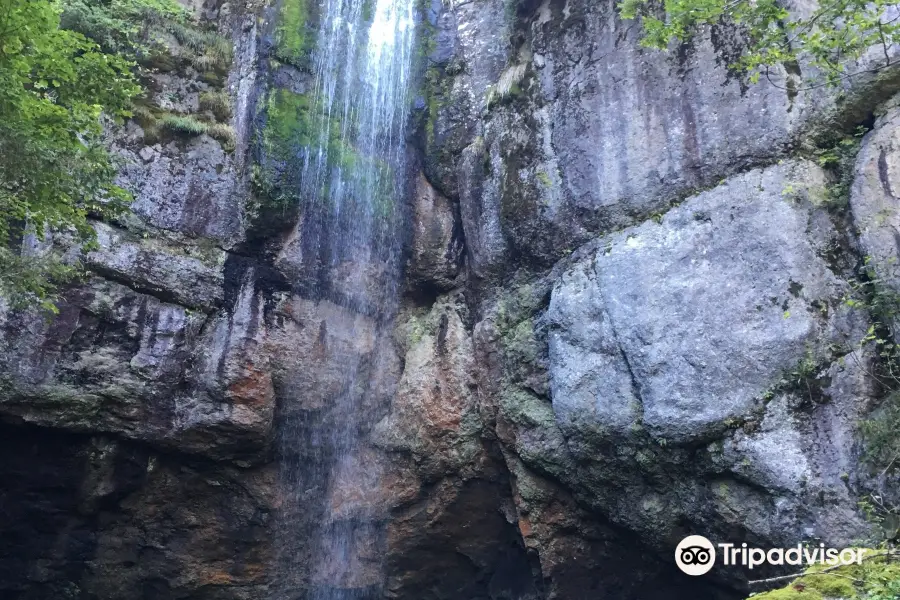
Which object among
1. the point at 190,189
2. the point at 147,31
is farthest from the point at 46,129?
the point at 147,31

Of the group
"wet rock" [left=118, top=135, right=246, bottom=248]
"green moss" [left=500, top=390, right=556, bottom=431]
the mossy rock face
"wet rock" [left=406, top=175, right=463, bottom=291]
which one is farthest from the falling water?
the mossy rock face

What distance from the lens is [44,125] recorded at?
7082 mm

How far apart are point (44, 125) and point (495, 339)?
5.85m

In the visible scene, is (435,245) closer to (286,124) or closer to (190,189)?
(286,124)

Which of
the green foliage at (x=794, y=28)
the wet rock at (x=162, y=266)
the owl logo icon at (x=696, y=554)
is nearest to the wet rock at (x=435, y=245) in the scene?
the wet rock at (x=162, y=266)

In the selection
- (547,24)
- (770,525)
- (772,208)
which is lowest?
(770,525)

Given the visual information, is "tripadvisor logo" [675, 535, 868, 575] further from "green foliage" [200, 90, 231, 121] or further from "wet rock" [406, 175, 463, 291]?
"green foliage" [200, 90, 231, 121]

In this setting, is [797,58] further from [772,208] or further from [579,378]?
[579,378]

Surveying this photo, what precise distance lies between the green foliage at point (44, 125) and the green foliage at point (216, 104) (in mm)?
3695

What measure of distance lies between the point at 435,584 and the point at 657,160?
6.72 metres

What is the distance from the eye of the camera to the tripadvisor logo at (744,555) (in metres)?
6.45

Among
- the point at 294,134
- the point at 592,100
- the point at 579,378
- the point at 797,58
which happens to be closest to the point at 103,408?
the point at 294,134

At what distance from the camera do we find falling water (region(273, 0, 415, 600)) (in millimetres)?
10586

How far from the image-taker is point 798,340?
7164 mm
